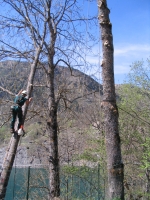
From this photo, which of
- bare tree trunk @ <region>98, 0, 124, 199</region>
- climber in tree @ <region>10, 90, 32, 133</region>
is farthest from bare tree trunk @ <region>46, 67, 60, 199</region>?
bare tree trunk @ <region>98, 0, 124, 199</region>

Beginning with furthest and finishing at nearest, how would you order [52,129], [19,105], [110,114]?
[52,129]
[19,105]
[110,114]

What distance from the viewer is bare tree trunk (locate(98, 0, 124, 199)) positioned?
3.16 meters

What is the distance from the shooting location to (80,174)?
10430 mm

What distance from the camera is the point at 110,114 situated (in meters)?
3.39

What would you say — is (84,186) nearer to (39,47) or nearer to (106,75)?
(39,47)

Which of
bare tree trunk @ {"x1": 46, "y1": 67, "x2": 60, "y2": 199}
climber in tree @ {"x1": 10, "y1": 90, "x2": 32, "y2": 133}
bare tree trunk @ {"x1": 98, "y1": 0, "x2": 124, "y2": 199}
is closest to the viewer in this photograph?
bare tree trunk @ {"x1": 98, "y1": 0, "x2": 124, "y2": 199}

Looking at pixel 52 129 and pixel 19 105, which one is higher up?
pixel 19 105

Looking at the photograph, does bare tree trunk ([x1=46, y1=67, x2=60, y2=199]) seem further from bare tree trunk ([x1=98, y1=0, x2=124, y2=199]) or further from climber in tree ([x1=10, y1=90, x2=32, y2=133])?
bare tree trunk ([x1=98, y1=0, x2=124, y2=199])

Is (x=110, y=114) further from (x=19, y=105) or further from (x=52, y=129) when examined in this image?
(x=52, y=129)

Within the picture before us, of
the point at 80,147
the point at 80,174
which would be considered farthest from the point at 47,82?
the point at 80,147

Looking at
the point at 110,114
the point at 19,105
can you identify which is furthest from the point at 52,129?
the point at 110,114

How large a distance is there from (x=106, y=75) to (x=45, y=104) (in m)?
5.62

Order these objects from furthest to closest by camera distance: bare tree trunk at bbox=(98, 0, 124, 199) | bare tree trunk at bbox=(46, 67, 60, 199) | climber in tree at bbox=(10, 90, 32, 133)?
bare tree trunk at bbox=(46, 67, 60, 199)
climber in tree at bbox=(10, 90, 32, 133)
bare tree trunk at bbox=(98, 0, 124, 199)

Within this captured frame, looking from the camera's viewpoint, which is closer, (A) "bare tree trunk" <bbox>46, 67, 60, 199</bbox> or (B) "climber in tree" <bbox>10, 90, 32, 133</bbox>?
(B) "climber in tree" <bbox>10, 90, 32, 133</bbox>
